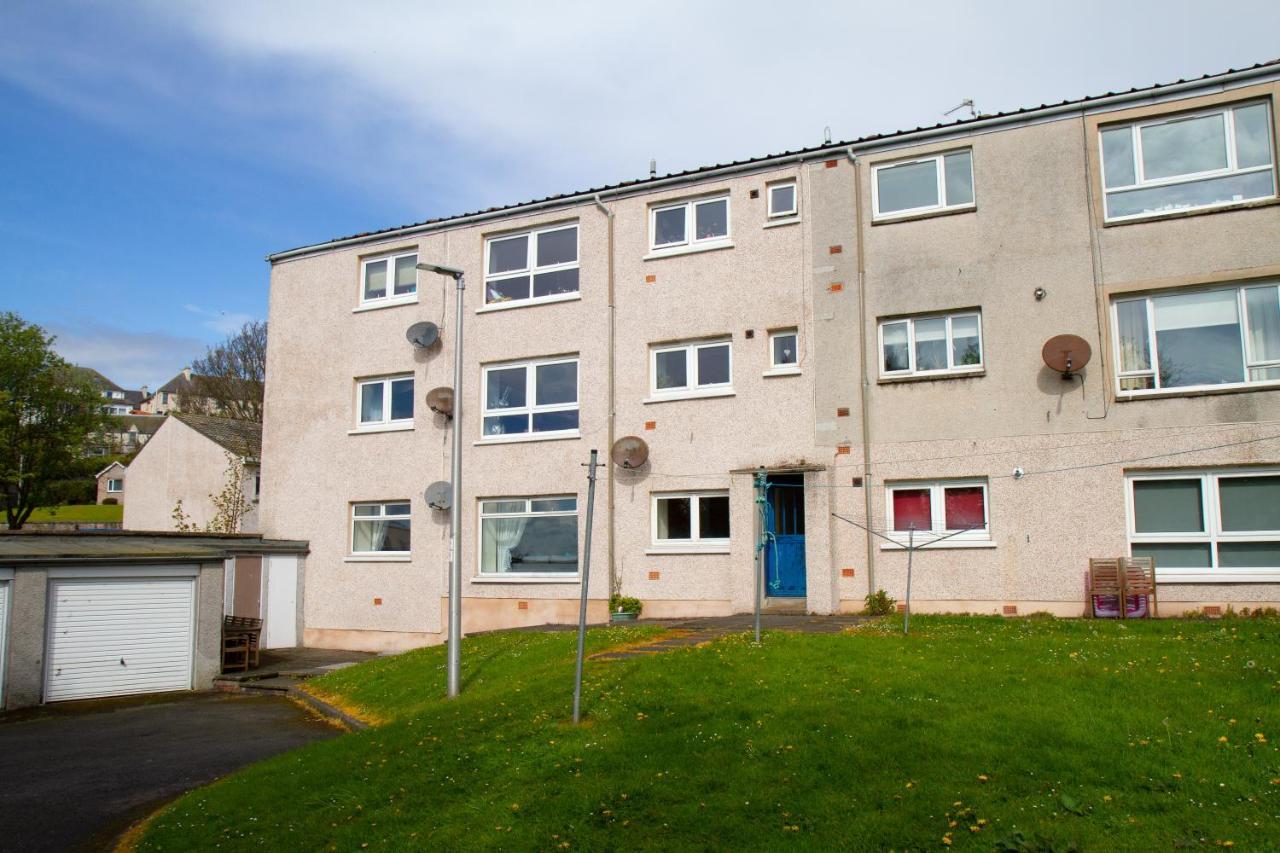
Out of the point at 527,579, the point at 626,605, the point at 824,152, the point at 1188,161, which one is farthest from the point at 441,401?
the point at 1188,161

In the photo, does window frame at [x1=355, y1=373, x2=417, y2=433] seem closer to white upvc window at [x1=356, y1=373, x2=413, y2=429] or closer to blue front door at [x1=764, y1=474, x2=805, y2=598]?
white upvc window at [x1=356, y1=373, x2=413, y2=429]

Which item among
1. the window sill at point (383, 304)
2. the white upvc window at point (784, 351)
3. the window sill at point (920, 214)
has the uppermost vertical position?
the window sill at point (920, 214)

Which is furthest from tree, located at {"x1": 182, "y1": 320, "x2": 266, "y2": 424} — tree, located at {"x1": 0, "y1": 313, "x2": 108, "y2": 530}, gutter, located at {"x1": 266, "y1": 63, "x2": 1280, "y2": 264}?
gutter, located at {"x1": 266, "y1": 63, "x2": 1280, "y2": 264}

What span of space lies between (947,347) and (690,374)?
4.96 m

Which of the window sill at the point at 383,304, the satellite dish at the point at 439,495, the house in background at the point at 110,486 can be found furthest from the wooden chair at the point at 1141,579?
the house in background at the point at 110,486

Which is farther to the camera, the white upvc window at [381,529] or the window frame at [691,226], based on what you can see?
the white upvc window at [381,529]

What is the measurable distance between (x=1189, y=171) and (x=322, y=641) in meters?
20.0

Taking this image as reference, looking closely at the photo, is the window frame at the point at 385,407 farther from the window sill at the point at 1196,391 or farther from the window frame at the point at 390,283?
the window sill at the point at 1196,391

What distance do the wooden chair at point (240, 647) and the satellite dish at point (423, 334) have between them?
22.4ft

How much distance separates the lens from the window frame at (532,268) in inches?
874

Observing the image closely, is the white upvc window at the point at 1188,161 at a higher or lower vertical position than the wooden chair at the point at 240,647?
higher

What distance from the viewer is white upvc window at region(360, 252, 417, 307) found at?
24406mm

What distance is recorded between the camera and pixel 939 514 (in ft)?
58.5

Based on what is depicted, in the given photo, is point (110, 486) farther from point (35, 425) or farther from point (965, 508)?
point (965, 508)
